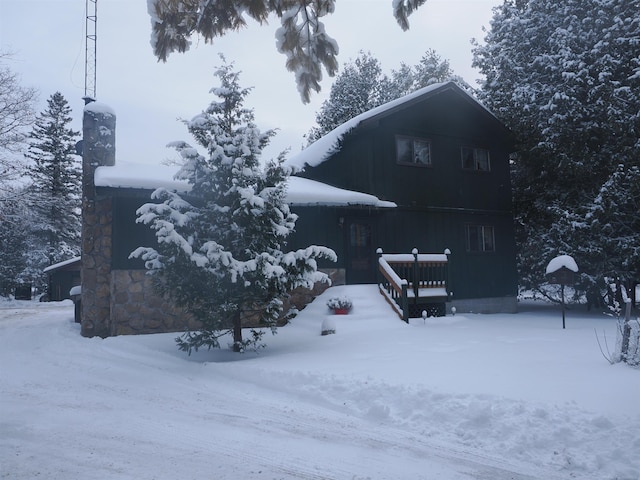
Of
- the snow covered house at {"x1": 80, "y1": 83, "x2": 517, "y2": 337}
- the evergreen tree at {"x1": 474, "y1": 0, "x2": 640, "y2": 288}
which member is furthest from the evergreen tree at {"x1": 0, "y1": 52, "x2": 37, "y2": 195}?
the evergreen tree at {"x1": 474, "y1": 0, "x2": 640, "y2": 288}

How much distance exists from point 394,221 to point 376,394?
9.91m

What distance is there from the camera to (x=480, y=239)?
57.7 ft

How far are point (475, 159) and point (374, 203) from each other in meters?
5.79

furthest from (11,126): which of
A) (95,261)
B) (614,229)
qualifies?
(614,229)

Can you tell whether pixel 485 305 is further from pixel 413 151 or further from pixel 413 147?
pixel 413 147

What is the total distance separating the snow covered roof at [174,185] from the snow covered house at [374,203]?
0.11 feet

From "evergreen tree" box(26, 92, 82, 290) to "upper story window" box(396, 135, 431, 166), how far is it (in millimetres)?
23763

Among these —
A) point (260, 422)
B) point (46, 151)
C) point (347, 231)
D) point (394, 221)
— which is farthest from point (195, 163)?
point (46, 151)

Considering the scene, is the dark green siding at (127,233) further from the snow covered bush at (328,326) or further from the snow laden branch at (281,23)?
the snow laden branch at (281,23)

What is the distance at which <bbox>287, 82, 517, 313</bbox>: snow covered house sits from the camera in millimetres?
15133

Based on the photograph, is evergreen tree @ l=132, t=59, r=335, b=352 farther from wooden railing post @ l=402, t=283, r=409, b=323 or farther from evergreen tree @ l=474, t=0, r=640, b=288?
evergreen tree @ l=474, t=0, r=640, b=288

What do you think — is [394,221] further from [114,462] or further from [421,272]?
[114,462]

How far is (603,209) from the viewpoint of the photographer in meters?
15.2

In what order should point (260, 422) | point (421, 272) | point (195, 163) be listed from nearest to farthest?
point (260, 422), point (195, 163), point (421, 272)
